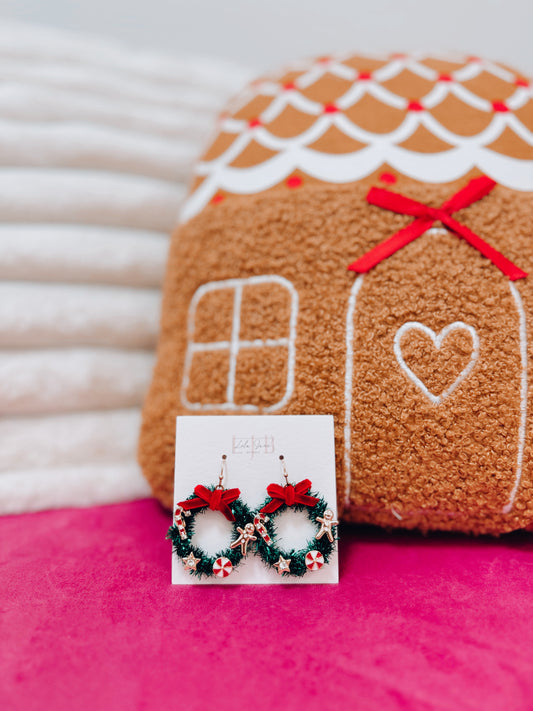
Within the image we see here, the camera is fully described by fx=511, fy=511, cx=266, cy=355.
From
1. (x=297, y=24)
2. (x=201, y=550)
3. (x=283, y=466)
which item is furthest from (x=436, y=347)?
(x=297, y=24)

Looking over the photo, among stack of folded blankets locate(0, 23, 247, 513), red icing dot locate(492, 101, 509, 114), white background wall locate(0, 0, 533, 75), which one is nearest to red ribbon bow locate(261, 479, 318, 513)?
stack of folded blankets locate(0, 23, 247, 513)

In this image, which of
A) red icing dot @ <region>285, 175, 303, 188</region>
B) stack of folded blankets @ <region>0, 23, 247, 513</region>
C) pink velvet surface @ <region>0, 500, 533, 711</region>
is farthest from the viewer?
stack of folded blankets @ <region>0, 23, 247, 513</region>

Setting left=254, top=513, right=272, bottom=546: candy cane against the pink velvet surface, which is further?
left=254, top=513, right=272, bottom=546: candy cane

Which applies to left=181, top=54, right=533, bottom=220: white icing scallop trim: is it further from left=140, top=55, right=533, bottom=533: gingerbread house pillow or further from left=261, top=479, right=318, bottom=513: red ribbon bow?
left=261, top=479, right=318, bottom=513: red ribbon bow

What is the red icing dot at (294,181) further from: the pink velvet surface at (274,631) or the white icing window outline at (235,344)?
the pink velvet surface at (274,631)

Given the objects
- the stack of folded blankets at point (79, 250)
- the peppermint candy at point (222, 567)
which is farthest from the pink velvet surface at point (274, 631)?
the stack of folded blankets at point (79, 250)

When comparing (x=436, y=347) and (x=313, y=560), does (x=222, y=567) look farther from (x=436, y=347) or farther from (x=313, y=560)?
(x=436, y=347)
